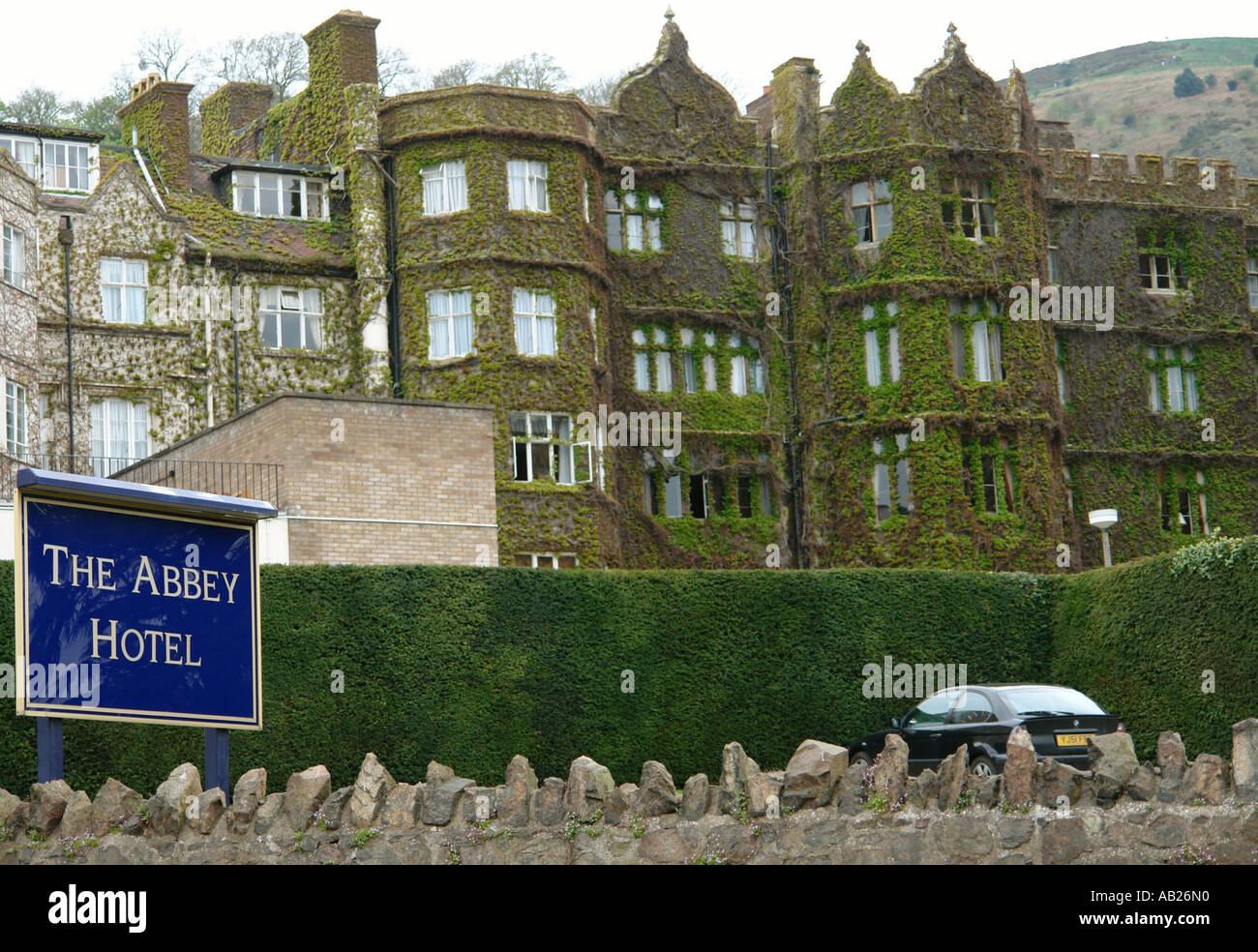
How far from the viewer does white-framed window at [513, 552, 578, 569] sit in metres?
39.6

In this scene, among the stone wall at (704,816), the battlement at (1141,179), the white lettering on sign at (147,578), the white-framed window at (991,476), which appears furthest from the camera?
the battlement at (1141,179)

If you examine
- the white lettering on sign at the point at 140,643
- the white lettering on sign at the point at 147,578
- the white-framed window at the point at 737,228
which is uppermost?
the white-framed window at the point at 737,228

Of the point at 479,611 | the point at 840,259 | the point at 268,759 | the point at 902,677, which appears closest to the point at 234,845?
the point at 268,759

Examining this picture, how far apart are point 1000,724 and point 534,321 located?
19735mm

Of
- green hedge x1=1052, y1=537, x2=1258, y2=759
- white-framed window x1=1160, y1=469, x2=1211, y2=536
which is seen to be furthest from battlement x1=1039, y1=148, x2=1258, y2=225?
green hedge x1=1052, y1=537, x2=1258, y2=759

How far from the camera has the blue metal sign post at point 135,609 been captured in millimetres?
16562

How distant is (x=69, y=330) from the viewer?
4012 centimetres

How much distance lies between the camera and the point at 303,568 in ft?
86.7

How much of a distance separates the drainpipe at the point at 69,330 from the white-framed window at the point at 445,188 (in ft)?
25.5

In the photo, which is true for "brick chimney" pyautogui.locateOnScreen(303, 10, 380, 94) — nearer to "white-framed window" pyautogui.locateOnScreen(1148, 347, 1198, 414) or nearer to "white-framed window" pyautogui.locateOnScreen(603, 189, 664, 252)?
"white-framed window" pyautogui.locateOnScreen(603, 189, 664, 252)

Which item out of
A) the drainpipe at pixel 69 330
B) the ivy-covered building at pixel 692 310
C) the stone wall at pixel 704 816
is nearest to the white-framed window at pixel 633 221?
the ivy-covered building at pixel 692 310

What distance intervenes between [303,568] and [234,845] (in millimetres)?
11016

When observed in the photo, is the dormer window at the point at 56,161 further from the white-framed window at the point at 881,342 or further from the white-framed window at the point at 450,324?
the white-framed window at the point at 881,342

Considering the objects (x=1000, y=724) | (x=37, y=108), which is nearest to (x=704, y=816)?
(x=1000, y=724)
